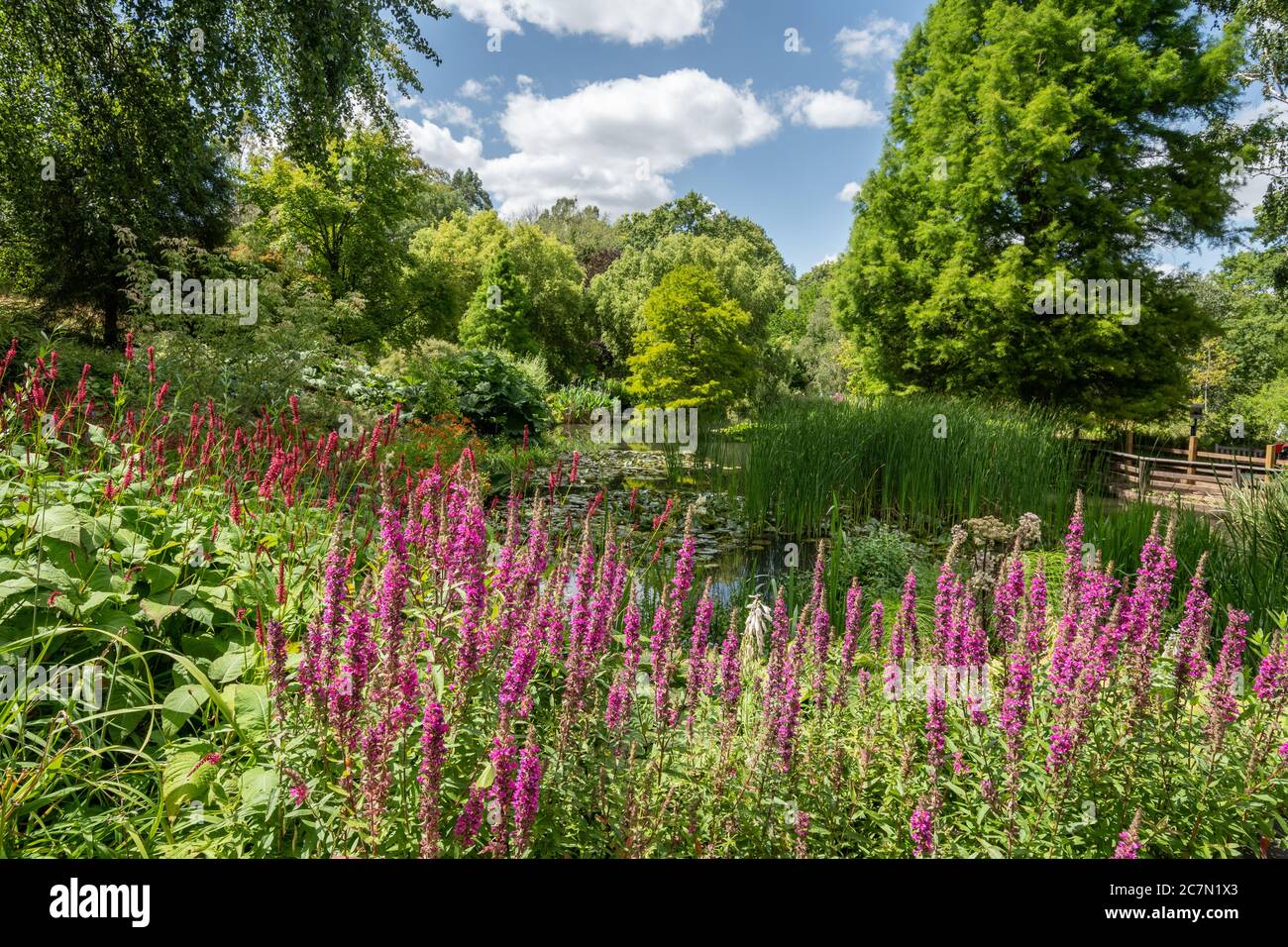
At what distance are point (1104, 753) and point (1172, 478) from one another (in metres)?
16.1

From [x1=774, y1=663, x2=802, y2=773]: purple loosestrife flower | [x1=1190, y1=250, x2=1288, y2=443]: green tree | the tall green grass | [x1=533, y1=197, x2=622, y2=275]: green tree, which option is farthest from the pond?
[x1=533, y1=197, x2=622, y2=275]: green tree

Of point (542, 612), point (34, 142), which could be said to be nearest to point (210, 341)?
point (34, 142)

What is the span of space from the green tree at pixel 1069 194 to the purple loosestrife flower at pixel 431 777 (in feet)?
50.5

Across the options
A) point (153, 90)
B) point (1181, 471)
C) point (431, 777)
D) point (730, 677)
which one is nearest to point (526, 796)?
point (431, 777)

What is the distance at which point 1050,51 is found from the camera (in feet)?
46.4

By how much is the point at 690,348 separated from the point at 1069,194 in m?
8.88

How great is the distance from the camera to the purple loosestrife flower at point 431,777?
4.40 ft

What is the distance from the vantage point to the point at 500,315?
2650 cm

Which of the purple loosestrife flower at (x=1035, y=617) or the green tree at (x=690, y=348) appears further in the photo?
the green tree at (x=690, y=348)

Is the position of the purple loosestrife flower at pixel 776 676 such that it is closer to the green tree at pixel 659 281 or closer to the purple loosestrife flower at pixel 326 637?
the purple loosestrife flower at pixel 326 637

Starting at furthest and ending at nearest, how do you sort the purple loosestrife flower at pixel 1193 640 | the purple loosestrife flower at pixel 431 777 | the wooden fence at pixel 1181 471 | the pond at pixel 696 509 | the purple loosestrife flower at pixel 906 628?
the wooden fence at pixel 1181 471 < the pond at pixel 696 509 < the purple loosestrife flower at pixel 906 628 < the purple loosestrife flower at pixel 1193 640 < the purple loosestrife flower at pixel 431 777

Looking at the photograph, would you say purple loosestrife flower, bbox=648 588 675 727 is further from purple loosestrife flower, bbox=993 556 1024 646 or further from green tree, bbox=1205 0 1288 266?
green tree, bbox=1205 0 1288 266

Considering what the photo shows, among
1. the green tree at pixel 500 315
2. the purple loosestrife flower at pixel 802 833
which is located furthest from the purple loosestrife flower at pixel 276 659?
the green tree at pixel 500 315
